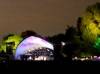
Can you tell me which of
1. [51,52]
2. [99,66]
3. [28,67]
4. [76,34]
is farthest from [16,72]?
[76,34]

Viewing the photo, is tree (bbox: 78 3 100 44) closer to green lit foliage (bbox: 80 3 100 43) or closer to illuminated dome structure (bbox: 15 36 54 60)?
green lit foliage (bbox: 80 3 100 43)

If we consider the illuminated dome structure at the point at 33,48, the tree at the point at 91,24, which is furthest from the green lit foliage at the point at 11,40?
the tree at the point at 91,24

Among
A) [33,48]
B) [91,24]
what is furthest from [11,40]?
[91,24]

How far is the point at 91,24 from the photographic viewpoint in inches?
1704

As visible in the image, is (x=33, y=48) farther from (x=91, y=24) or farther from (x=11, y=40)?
(x=11, y=40)

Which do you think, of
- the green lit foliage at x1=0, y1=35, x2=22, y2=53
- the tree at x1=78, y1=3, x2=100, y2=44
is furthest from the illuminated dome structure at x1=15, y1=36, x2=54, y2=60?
the green lit foliage at x1=0, y1=35, x2=22, y2=53

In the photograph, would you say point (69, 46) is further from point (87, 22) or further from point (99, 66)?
point (99, 66)

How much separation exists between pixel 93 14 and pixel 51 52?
7210 mm

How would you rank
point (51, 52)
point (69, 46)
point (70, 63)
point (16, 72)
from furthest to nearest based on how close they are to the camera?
point (69, 46) < point (51, 52) < point (70, 63) < point (16, 72)

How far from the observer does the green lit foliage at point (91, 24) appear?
140ft

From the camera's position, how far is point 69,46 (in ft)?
152

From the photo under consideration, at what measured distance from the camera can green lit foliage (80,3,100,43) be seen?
140ft

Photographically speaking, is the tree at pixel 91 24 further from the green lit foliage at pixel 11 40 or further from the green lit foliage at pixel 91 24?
the green lit foliage at pixel 11 40

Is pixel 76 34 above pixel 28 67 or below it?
above
